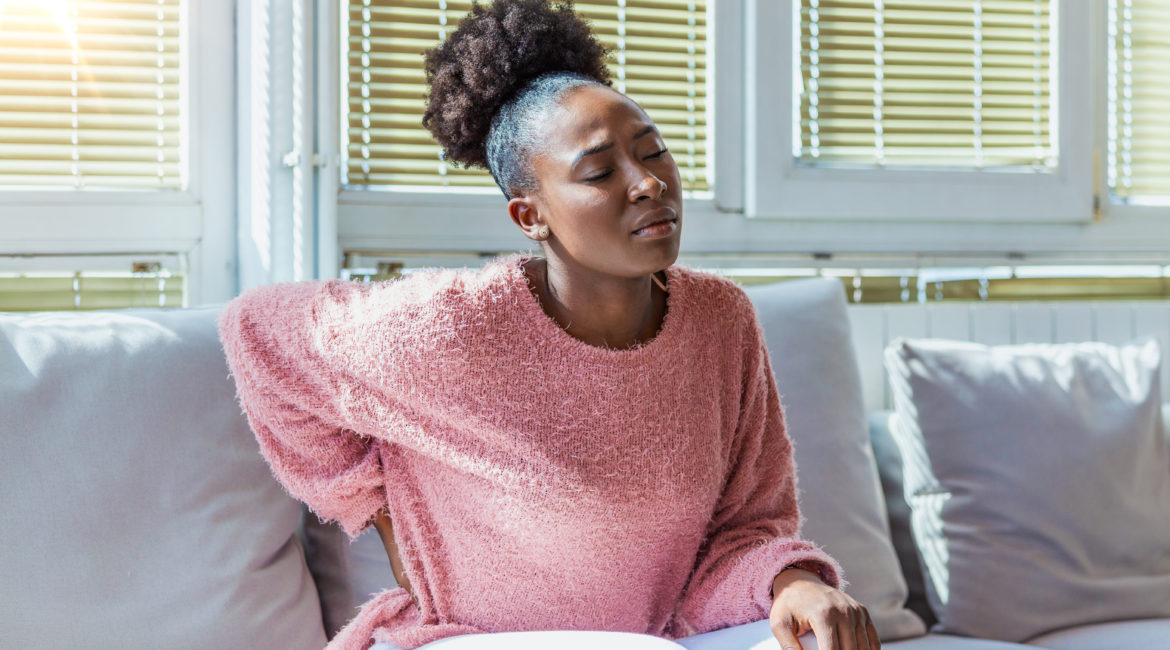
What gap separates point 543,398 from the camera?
1.08 m

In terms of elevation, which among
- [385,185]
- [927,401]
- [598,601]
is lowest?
[598,601]

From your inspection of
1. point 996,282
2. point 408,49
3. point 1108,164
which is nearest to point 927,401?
point 996,282

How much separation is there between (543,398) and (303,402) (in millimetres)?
268

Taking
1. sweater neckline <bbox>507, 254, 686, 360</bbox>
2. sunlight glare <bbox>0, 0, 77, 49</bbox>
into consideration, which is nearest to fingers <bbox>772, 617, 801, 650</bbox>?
sweater neckline <bbox>507, 254, 686, 360</bbox>

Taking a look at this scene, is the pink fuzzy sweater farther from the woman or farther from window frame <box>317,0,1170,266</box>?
window frame <box>317,0,1170,266</box>

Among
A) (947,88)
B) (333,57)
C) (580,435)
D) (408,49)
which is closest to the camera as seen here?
(580,435)

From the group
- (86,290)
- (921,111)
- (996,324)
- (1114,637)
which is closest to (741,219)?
(921,111)

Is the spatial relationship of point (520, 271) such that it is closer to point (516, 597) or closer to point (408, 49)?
point (516, 597)

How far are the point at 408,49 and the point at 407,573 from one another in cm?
100

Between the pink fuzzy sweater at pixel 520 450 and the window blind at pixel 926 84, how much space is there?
3.24 feet

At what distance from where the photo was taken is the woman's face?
1047 mm

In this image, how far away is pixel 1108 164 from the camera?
222 centimetres

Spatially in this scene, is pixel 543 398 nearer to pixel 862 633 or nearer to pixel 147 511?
pixel 862 633

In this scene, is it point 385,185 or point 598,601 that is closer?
point 598,601
